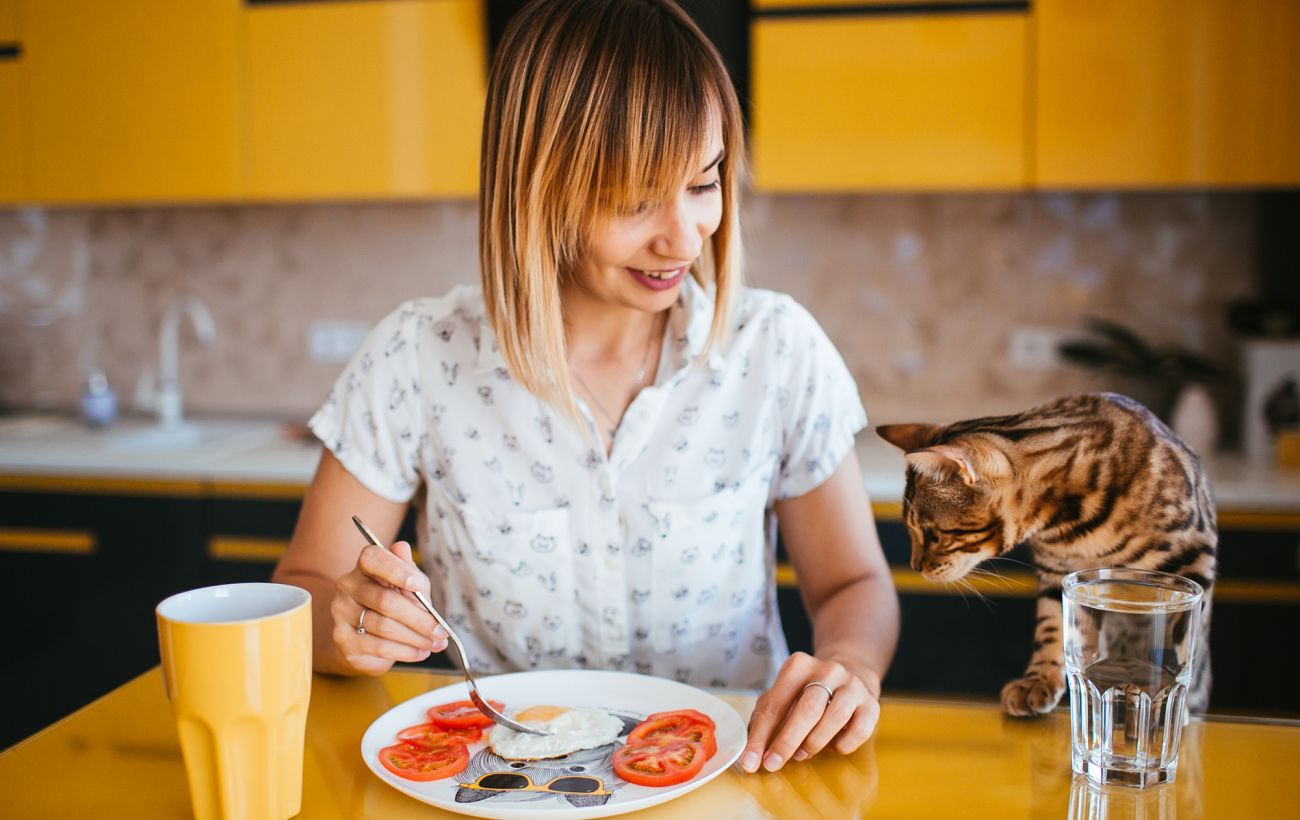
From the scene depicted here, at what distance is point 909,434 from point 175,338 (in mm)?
2460

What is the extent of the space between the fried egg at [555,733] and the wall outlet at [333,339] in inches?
83.2

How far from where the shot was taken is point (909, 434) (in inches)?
38.0

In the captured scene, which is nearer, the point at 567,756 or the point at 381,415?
the point at 567,756

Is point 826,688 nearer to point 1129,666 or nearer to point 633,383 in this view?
point 1129,666

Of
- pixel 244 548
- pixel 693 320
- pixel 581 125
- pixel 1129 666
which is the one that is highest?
pixel 581 125

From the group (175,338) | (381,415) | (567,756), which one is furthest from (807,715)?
(175,338)

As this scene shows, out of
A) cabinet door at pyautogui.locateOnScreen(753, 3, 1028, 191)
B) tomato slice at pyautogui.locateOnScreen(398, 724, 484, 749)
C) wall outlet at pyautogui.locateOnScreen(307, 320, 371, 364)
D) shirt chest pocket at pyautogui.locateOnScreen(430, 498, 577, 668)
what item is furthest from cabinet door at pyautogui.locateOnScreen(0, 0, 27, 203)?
tomato slice at pyautogui.locateOnScreen(398, 724, 484, 749)

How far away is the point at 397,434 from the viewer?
4.20 ft

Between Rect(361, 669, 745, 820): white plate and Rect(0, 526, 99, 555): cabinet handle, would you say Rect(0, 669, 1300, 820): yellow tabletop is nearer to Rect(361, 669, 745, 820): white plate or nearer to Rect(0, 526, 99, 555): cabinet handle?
Rect(361, 669, 745, 820): white plate

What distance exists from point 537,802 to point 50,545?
2069 mm

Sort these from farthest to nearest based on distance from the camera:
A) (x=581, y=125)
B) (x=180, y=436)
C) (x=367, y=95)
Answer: (x=180, y=436) < (x=367, y=95) < (x=581, y=125)

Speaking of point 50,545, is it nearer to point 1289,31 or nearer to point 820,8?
point 820,8

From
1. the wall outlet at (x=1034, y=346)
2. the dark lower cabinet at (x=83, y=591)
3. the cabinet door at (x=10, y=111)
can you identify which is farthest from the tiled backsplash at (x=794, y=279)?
the dark lower cabinet at (x=83, y=591)

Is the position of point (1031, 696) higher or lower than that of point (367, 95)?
lower
